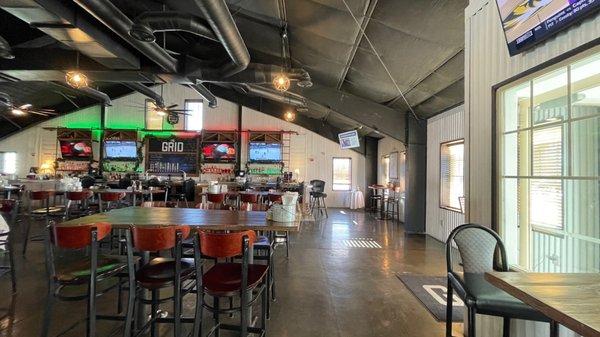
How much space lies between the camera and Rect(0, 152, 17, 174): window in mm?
11727

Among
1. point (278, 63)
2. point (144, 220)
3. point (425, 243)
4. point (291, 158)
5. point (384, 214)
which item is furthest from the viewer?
point (291, 158)

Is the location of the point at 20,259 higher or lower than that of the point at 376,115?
lower

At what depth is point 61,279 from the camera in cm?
203

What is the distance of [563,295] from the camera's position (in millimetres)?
1056

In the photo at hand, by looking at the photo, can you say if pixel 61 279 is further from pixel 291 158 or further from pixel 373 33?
pixel 291 158

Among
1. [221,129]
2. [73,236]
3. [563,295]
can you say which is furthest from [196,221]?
[221,129]

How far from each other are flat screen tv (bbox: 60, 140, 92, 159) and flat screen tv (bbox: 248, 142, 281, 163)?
21.3 ft

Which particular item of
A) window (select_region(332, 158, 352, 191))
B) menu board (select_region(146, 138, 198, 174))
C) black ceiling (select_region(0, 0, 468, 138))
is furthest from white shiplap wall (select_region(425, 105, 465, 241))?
menu board (select_region(146, 138, 198, 174))

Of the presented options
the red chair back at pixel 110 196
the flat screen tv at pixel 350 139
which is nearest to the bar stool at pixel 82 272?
the red chair back at pixel 110 196

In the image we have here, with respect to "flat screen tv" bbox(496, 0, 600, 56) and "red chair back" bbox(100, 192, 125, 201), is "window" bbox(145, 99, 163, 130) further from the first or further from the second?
"flat screen tv" bbox(496, 0, 600, 56)

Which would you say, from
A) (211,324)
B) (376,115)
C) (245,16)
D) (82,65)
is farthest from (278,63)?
(211,324)

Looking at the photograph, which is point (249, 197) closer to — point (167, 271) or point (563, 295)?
point (167, 271)

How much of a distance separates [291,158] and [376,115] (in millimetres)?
5072

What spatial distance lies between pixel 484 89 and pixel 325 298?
261 cm
